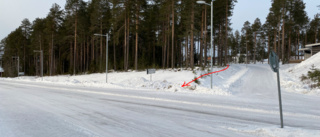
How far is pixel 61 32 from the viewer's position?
5409cm

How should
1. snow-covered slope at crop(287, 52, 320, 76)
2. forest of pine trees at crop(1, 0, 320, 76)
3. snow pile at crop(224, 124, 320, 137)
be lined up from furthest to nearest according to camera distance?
forest of pine trees at crop(1, 0, 320, 76)
snow-covered slope at crop(287, 52, 320, 76)
snow pile at crop(224, 124, 320, 137)

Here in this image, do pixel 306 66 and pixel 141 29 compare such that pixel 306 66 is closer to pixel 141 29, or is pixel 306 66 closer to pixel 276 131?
pixel 141 29

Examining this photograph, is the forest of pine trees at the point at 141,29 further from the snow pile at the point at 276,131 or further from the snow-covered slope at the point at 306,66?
the snow pile at the point at 276,131

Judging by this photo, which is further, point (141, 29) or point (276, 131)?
point (141, 29)

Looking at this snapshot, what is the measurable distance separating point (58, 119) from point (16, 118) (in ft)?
4.87

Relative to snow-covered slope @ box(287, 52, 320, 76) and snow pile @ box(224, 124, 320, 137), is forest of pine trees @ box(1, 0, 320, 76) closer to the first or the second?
snow-covered slope @ box(287, 52, 320, 76)

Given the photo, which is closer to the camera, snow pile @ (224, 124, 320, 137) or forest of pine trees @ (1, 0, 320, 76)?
snow pile @ (224, 124, 320, 137)

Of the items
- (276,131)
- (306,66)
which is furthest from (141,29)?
(276,131)

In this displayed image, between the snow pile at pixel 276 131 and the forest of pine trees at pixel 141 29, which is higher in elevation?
the forest of pine trees at pixel 141 29

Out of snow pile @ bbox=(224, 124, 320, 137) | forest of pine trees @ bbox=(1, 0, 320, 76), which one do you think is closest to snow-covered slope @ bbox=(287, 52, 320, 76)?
forest of pine trees @ bbox=(1, 0, 320, 76)

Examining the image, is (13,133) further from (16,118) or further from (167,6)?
(167,6)

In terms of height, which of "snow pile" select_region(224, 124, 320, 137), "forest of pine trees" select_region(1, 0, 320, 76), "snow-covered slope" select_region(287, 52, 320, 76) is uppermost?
"forest of pine trees" select_region(1, 0, 320, 76)

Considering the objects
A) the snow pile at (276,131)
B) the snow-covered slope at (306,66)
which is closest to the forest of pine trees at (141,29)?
the snow-covered slope at (306,66)

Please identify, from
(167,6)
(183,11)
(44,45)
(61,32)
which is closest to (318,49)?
(183,11)
